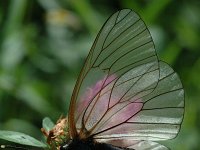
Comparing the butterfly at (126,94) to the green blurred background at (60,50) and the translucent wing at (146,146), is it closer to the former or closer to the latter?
the translucent wing at (146,146)

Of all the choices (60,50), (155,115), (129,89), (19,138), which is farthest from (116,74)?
(60,50)

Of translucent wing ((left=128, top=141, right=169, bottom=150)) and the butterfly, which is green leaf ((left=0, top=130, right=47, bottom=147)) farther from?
translucent wing ((left=128, top=141, right=169, bottom=150))

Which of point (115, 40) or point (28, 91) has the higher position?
point (28, 91)

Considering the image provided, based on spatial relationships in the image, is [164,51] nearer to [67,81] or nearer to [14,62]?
[67,81]

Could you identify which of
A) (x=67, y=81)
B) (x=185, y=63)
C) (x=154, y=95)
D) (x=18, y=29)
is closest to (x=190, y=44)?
(x=185, y=63)

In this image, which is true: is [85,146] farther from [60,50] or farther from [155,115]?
[60,50]

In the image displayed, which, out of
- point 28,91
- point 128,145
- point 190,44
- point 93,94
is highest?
Answer: point 190,44

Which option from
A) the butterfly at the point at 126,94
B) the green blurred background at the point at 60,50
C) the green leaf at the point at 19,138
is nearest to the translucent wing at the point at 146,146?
the butterfly at the point at 126,94
